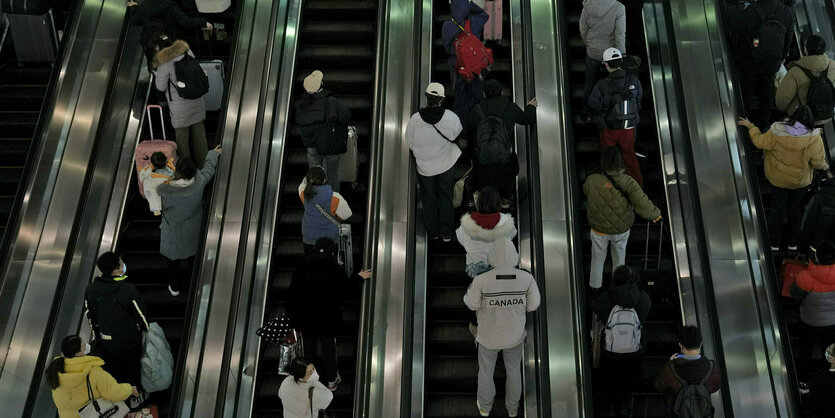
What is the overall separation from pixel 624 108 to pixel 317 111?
8.95ft

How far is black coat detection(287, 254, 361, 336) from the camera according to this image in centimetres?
827

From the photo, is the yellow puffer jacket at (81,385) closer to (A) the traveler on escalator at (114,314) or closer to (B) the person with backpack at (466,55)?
(A) the traveler on escalator at (114,314)

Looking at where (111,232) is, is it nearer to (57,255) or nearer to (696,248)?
(57,255)

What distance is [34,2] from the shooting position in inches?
462

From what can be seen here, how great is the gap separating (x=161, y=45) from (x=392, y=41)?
2238mm

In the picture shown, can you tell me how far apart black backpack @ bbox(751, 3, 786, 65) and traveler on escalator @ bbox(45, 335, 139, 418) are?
6.50 metres

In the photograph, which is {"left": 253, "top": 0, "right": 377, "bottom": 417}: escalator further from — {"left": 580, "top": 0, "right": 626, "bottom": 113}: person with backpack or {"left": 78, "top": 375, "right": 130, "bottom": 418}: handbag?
{"left": 580, "top": 0, "right": 626, "bottom": 113}: person with backpack

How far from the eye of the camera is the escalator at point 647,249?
899 cm

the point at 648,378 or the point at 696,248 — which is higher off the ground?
the point at 696,248

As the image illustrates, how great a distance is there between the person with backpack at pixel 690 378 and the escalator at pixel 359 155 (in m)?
2.59

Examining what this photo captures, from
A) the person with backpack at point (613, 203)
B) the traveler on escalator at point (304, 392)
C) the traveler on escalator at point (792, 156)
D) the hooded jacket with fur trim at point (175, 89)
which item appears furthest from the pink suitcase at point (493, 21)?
the traveler on escalator at point (304, 392)

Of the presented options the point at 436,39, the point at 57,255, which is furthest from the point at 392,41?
the point at 57,255

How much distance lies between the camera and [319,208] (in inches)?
351

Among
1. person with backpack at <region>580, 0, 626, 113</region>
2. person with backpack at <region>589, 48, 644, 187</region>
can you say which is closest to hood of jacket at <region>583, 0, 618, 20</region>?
person with backpack at <region>580, 0, 626, 113</region>
